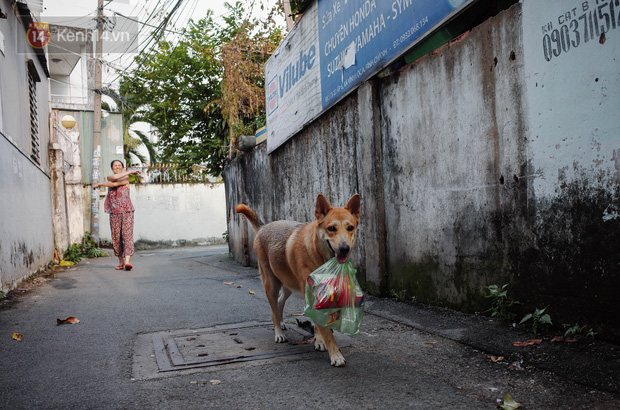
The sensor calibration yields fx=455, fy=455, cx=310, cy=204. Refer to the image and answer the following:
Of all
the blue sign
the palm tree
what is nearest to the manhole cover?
the blue sign

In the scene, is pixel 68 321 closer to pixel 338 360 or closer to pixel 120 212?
pixel 338 360

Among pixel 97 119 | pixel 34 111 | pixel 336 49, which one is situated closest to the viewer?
pixel 336 49

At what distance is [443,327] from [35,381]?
3.06m

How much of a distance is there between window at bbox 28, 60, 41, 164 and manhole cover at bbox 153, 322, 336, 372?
7.85 m

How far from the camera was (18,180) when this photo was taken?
769 cm

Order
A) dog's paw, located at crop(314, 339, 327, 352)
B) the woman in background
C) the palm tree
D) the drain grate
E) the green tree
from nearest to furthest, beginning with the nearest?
the drain grate, dog's paw, located at crop(314, 339, 327, 352), the woman in background, the green tree, the palm tree

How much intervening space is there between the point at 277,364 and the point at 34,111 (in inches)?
400

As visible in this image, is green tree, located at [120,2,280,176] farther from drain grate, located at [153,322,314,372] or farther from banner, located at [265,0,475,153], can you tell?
drain grate, located at [153,322,314,372]

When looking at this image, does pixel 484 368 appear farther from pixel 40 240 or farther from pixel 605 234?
pixel 40 240

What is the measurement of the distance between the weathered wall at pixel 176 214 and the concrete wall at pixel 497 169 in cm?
1443

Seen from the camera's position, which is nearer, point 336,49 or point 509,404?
point 509,404

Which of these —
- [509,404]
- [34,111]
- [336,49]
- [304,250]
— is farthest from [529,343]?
[34,111]

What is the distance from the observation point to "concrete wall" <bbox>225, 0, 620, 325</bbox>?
2922 millimetres

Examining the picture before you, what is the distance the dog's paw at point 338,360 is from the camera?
311 centimetres
